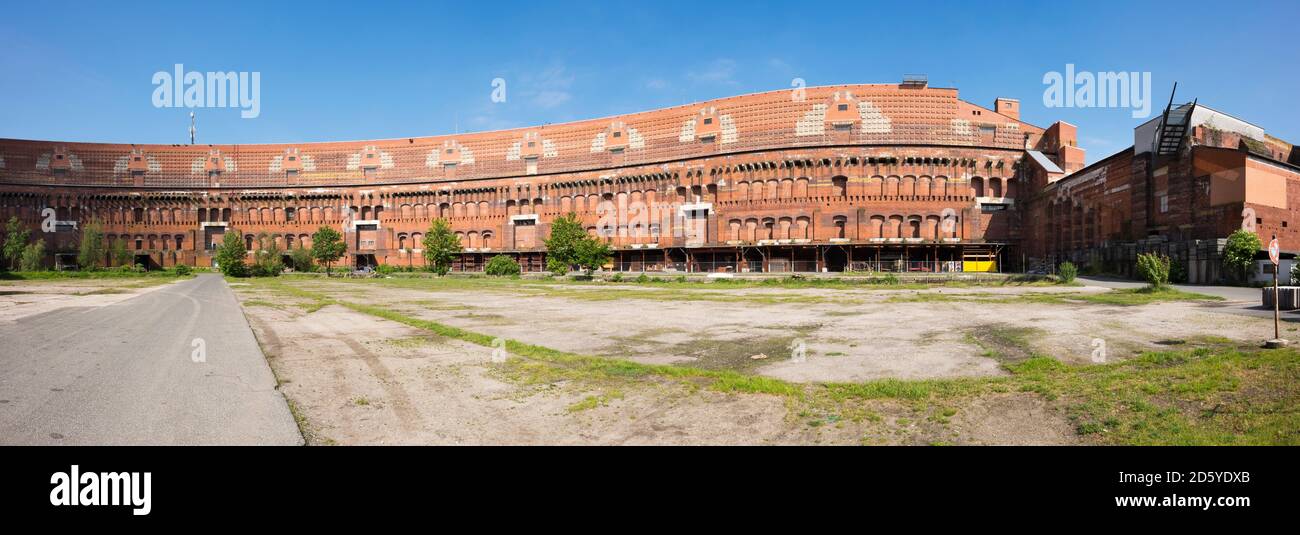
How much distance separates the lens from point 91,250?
267ft

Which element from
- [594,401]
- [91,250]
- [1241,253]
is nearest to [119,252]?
[91,250]

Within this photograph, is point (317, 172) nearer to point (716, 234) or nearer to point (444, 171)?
point (444, 171)

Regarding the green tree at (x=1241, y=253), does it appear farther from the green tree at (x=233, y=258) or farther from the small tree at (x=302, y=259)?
the small tree at (x=302, y=259)

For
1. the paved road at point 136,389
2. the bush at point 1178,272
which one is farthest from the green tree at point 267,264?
the bush at point 1178,272

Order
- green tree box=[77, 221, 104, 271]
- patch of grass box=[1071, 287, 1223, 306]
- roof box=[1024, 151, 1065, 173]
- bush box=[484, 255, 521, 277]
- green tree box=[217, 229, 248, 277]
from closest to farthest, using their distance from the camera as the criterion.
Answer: patch of grass box=[1071, 287, 1223, 306] < roof box=[1024, 151, 1065, 173] < bush box=[484, 255, 521, 277] < green tree box=[217, 229, 248, 277] < green tree box=[77, 221, 104, 271]

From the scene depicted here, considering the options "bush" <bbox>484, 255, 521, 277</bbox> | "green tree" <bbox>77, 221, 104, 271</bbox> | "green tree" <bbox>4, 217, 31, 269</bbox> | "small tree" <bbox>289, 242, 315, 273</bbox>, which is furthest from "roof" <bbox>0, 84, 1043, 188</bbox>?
"bush" <bbox>484, 255, 521, 277</bbox>

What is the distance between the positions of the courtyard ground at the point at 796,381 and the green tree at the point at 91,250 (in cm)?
9363

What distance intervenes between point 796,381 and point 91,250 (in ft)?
361

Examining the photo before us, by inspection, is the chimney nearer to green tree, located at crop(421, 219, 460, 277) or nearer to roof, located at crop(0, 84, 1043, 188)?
roof, located at crop(0, 84, 1043, 188)

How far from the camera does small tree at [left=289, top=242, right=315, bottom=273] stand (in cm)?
8250

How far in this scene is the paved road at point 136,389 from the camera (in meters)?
5.98

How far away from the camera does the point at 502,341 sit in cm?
1273

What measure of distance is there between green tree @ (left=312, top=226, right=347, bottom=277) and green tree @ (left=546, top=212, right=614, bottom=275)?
42369 mm

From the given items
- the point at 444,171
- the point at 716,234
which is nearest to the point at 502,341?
the point at 716,234
